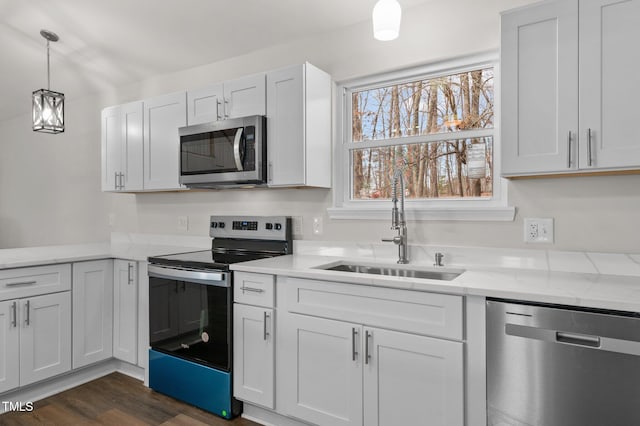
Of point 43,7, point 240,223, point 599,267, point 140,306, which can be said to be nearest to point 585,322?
point 599,267

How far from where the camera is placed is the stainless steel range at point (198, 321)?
2.28 m

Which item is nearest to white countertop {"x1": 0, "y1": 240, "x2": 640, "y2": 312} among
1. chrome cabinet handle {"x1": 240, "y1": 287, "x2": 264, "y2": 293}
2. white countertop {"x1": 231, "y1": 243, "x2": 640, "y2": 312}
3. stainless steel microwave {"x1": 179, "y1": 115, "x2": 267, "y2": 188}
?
white countertop {"x1": 231, "y1": 243, "x2": 640, "y2": 312}

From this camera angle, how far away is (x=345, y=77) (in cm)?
261

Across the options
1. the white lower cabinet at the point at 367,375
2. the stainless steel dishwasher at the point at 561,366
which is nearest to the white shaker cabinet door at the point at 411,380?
the white lower cabinet at the point at 367,375

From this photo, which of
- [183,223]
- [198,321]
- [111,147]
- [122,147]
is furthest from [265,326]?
[111,147]

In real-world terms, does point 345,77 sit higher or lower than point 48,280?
higher

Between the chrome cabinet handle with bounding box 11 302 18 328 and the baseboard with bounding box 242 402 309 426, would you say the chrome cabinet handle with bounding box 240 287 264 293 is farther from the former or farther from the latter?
the chrome cabinet handle with bounding box 11 302 18 328

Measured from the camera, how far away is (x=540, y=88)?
1.76 meters

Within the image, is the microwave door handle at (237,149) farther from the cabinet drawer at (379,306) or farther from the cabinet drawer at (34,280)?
the cabinet drawer at (34,280)

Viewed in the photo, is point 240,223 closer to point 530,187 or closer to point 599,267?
point 530,187

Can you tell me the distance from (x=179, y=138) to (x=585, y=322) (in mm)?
2563

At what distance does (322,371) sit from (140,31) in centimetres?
269

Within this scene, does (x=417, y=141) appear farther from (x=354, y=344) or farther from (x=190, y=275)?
(x=190, y=275)

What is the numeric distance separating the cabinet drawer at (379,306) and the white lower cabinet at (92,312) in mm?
1576
